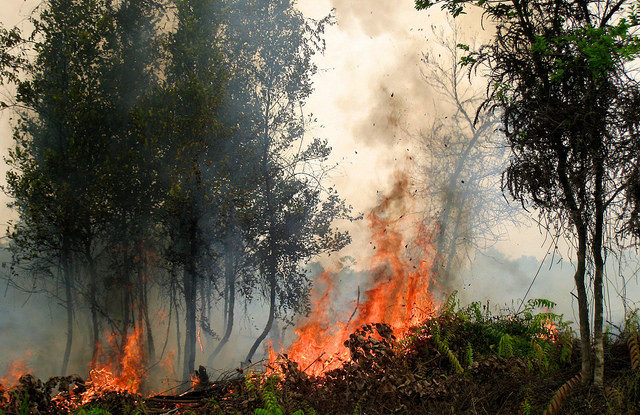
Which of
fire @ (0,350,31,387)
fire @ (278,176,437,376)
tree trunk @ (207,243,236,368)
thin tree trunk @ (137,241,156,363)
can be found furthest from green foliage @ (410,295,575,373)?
fire @ (0,350,31,387)

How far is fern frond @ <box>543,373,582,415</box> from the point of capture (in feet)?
19.7

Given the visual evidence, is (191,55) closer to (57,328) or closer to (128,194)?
(128,194)

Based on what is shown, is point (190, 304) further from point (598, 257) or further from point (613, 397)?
point (613, 397)

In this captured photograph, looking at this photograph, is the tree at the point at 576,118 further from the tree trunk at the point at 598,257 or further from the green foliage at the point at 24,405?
the green foliage at the point at 24,405

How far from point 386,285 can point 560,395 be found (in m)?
8.72

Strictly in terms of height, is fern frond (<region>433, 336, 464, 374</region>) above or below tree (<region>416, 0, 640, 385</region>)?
below

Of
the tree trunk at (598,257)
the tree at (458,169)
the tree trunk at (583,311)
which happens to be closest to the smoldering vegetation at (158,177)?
the tree at (458,169)

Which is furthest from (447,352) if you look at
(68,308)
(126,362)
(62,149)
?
(62,149)

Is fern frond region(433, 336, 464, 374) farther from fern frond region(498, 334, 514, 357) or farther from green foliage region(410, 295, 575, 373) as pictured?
fern frond region(498, 334, 514, 357)

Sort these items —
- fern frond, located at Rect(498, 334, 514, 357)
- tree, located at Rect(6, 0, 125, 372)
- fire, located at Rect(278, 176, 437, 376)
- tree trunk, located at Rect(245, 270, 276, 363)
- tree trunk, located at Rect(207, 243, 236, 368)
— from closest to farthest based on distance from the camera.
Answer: fern frond, located at Rect(498, 334, 514, 357), tree, located at Rect(6, 0, 125, 372), fire, located at Rect(278, 176, 437, 376), tree trunk, located at Rect(245, 270, 276, 363), tree trunk, located at Rect(207, 243, 236, 368)

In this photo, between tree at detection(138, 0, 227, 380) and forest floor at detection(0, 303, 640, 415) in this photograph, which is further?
tree at detection(138, 0, 227, 380)

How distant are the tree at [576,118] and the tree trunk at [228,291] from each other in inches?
390

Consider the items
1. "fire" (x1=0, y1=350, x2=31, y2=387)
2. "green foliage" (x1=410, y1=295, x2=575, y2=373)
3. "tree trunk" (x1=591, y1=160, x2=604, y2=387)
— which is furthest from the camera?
"fire" (x1=0, y1=350, x2=31, y2=387)

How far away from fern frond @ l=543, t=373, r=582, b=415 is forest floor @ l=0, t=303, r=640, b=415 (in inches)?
0.5
